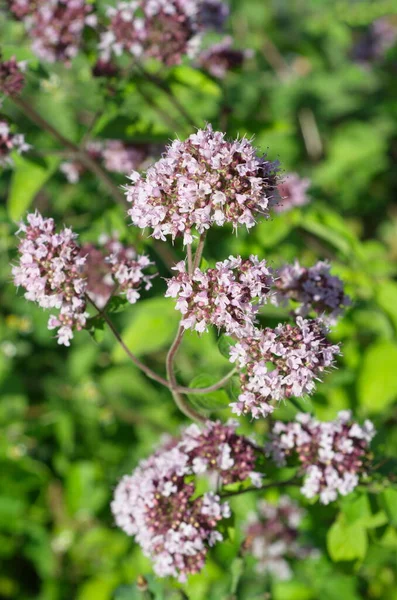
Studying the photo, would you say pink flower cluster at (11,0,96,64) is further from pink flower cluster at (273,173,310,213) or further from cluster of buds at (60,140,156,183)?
pink flower cluster at (273,173,310,213)

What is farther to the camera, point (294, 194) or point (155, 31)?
point (294, 194)

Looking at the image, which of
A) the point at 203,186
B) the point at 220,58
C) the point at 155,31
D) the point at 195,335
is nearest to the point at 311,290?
the point at 203,186

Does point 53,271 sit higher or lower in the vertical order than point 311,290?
higher

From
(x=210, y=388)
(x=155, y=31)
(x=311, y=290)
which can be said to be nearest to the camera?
(x=210, y=388)

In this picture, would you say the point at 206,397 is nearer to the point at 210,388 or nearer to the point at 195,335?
the point at 210,388

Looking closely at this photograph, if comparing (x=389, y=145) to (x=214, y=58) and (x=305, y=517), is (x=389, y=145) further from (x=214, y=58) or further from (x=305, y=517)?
(x=305, y=517)
